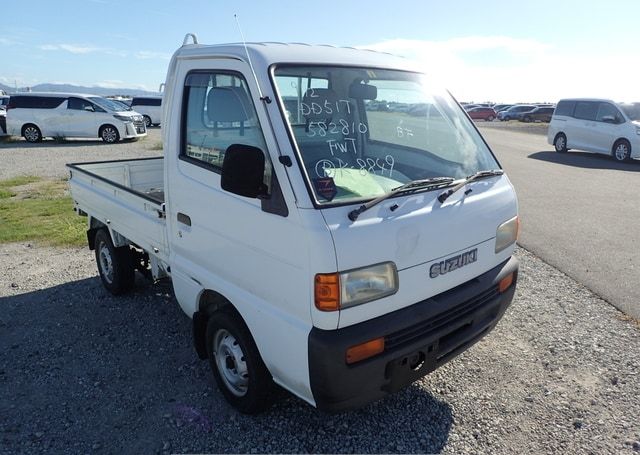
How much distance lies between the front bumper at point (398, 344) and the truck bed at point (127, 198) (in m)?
1.82

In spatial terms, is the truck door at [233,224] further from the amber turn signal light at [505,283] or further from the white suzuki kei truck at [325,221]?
the amber turn signal light at [505,283]

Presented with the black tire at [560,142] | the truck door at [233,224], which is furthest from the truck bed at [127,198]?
the black tire at [560,142]

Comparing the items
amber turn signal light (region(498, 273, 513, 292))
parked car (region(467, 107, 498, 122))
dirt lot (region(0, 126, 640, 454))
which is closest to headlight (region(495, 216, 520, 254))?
amber turn signal light (region(498, 273, 513, 292))

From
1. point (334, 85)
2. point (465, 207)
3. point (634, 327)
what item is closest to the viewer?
point (465, 207)

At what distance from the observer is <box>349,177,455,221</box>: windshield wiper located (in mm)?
2331

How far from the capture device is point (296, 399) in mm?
3207

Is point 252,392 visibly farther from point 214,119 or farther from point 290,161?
point 214,119

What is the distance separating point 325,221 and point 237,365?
1315 millimetres

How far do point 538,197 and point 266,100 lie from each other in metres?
8.45

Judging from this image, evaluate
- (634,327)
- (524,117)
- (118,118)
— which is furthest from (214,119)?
(524,117)

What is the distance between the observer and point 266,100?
2557 mm

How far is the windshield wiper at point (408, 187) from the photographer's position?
2331 millimetres

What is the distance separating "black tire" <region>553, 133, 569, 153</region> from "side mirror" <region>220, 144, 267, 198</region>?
1781 cm

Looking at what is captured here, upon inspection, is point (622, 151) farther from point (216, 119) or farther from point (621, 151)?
point (216, 119)
